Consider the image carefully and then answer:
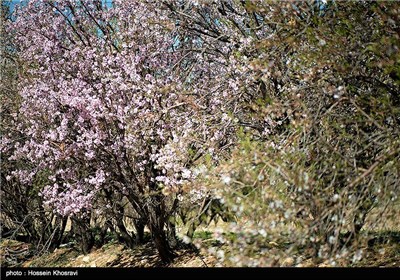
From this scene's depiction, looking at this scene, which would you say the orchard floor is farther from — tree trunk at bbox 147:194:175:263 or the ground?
tree trunk at bbox 147:194:175:263

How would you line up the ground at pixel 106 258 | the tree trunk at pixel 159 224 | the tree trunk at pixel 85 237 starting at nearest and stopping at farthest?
1. the tree trunk at pixel 159 224
2. the ground at pixel 106 258
3. the tree trunk at pixel 85 237

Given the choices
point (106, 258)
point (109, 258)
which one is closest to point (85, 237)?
point (106, 258)

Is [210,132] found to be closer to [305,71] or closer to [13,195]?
[305,71]

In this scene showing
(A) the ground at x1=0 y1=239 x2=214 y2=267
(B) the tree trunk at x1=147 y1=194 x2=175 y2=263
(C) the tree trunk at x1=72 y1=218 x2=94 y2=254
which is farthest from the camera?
(C) the tree trunk at x1=72 y1=218 x2=94 y2=254

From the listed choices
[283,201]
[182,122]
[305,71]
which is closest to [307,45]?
[305,71]

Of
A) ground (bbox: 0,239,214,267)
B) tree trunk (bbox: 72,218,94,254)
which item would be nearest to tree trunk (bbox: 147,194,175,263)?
ground (bbox: 0,239,214,267)

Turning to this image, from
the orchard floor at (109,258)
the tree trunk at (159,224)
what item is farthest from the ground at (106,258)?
the tree trunk at (159,224)

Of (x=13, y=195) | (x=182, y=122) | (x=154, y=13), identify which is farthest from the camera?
(x=13, y=195)

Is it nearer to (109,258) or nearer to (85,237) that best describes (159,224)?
(109,258)

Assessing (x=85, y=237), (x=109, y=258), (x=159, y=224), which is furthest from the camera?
(x=85, y=237)

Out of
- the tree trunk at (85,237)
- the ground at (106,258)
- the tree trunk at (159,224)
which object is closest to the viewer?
the tree trunk at (159,224)

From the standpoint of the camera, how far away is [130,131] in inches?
296

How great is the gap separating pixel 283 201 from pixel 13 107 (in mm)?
9049

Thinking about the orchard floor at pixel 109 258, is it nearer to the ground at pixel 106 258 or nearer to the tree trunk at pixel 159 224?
the ground at pixel 106 258
